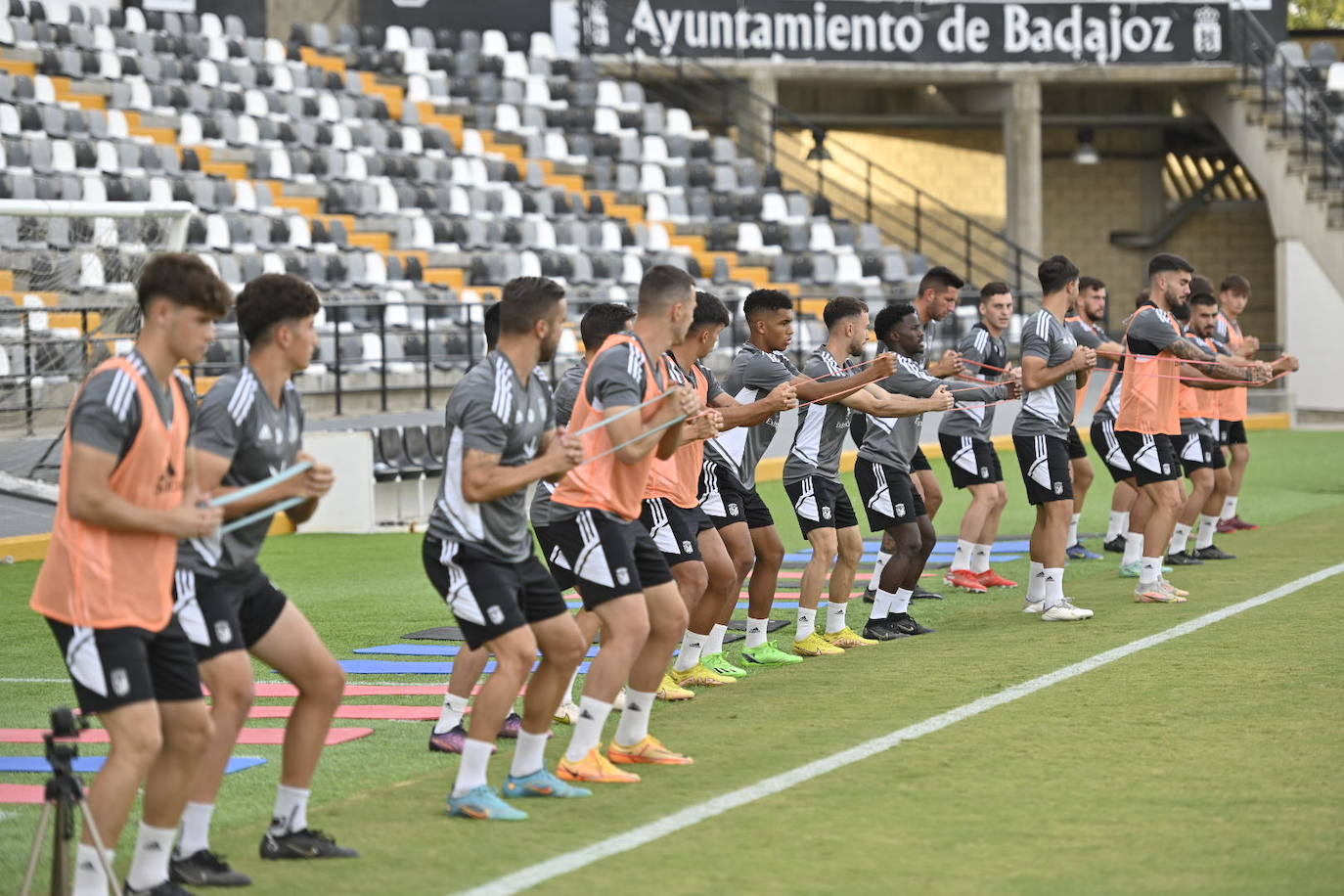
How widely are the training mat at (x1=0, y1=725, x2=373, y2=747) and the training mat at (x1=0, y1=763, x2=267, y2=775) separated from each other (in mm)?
351

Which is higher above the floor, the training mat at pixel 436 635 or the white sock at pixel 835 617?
the white sock at pixel 835 617

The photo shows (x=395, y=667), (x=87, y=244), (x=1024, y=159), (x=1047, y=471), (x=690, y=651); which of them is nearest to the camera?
(x=690, y=651)

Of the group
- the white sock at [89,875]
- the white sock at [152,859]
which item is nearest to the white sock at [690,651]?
the white sock at [152,859]

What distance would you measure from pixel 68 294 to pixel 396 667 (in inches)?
312

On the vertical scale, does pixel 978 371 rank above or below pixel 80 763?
above

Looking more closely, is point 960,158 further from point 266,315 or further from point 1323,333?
point 266,315

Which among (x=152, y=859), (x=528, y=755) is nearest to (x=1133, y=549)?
(x=528, y=755)

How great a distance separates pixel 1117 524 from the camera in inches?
607

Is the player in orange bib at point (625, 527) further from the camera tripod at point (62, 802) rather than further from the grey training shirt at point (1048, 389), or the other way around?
the grey training shirt at point (1048, 389)

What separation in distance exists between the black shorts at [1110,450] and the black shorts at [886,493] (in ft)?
6.73

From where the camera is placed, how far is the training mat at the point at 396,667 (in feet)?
33.8

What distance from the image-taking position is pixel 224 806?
7160mm

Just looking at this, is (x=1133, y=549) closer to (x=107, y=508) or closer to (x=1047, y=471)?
(x=1047, y=471)

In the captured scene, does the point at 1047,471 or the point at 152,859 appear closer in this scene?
the point at 152,859
